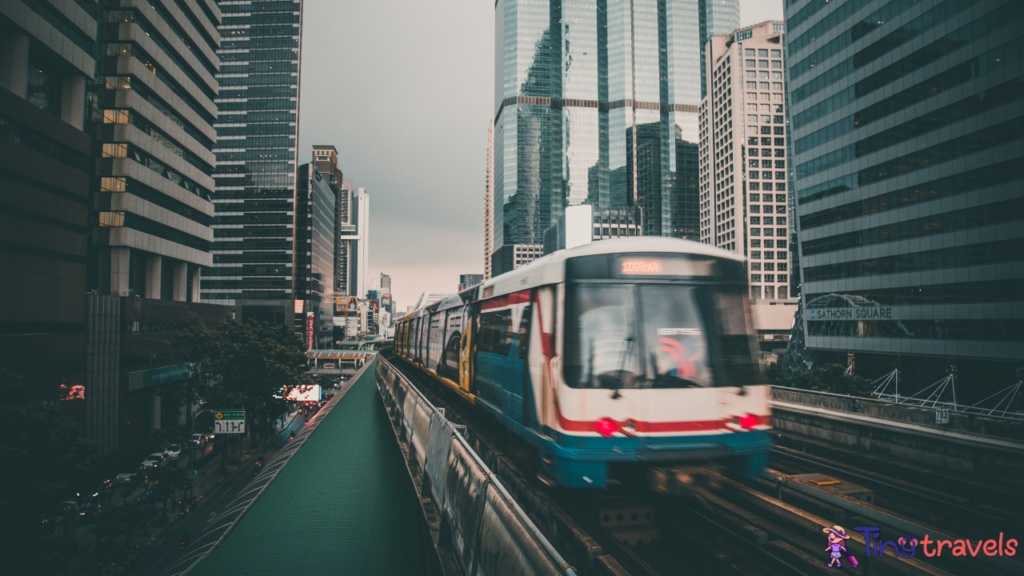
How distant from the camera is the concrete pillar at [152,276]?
1736 inches

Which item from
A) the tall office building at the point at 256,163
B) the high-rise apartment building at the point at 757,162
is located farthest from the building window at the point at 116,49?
the high-rise apartment building at the point at 757,162

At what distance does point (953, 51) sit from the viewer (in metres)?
33.0

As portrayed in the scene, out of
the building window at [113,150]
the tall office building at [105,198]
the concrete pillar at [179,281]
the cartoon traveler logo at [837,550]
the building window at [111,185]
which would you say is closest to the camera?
the cartoon traveler logo at [837,550]

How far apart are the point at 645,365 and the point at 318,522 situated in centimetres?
563

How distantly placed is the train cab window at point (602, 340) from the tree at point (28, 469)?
15.8 m

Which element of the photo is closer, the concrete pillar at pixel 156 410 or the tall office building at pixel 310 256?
the concrete pillar at pixel 156 410

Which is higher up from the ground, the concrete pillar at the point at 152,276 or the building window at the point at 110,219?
the building window at the point at 110,219

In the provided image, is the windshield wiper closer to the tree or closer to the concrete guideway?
the concrete guideway

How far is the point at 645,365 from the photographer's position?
6.93m

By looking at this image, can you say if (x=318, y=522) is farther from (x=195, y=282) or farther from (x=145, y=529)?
(x=195, y=282)

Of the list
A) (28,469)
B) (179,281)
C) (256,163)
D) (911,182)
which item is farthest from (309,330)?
(911,182)

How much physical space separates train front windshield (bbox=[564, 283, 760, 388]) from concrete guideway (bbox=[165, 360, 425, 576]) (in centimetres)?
380

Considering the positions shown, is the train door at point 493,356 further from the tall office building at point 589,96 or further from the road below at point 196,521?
the tall office building at point 589,96

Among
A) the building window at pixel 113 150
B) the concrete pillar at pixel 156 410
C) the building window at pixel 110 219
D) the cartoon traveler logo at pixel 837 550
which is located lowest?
the concrete pillar at pixel 156 410
